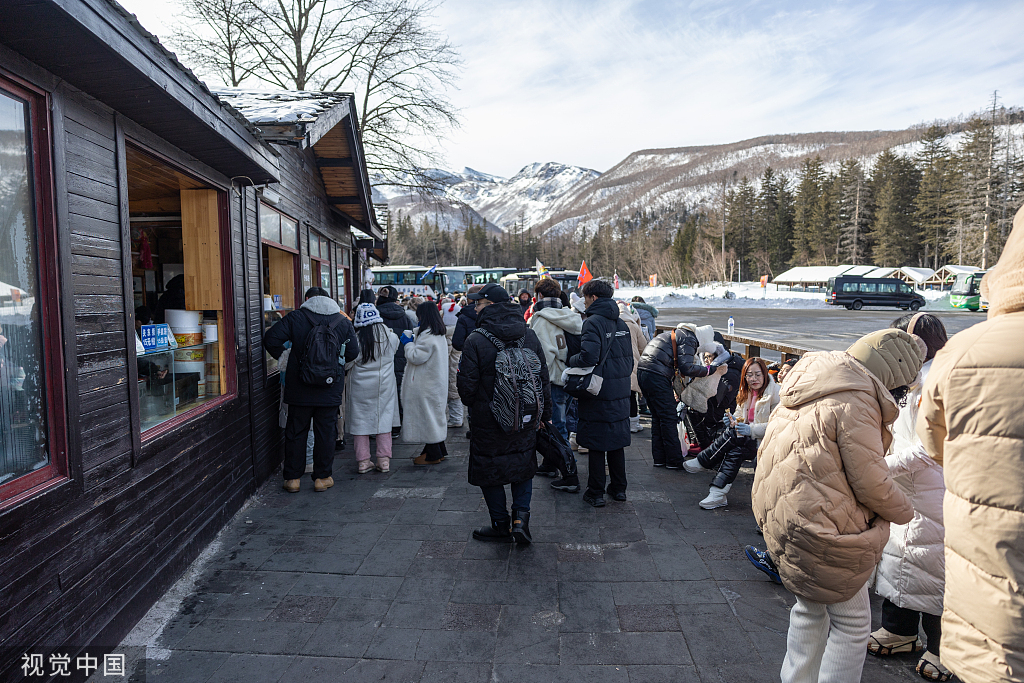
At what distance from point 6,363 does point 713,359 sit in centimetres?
548

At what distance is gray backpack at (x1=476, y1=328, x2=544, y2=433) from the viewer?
389 cm

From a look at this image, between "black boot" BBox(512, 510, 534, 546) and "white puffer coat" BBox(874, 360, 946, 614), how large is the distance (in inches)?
85.4

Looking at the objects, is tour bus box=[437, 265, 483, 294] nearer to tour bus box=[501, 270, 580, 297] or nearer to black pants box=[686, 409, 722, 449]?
tour bus box=[501, 270, 580, 297]

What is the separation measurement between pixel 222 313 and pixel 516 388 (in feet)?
8.84

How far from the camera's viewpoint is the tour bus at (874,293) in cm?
3912

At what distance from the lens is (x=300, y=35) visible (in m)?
20.1

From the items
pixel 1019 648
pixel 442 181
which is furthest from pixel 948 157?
pixel 1019 648

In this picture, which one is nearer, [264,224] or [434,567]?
[434,567]

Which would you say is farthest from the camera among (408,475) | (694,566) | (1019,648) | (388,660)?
(408,475)

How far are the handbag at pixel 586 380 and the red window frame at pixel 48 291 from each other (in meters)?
3.31

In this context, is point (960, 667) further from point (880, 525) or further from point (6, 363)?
point (6, 363)

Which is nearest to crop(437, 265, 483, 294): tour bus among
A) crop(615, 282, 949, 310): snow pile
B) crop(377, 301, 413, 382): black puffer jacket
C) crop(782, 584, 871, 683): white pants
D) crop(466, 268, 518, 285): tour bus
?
crop(466, 268, 518, 285): tour bus

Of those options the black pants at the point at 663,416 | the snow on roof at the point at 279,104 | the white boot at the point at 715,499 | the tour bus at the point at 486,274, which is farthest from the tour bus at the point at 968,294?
the snow on roof at the point at 279,104

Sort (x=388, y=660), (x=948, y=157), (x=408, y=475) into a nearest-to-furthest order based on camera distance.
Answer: (x=388, y=660)
(x=408, y=475)
(x=948, y=157)
